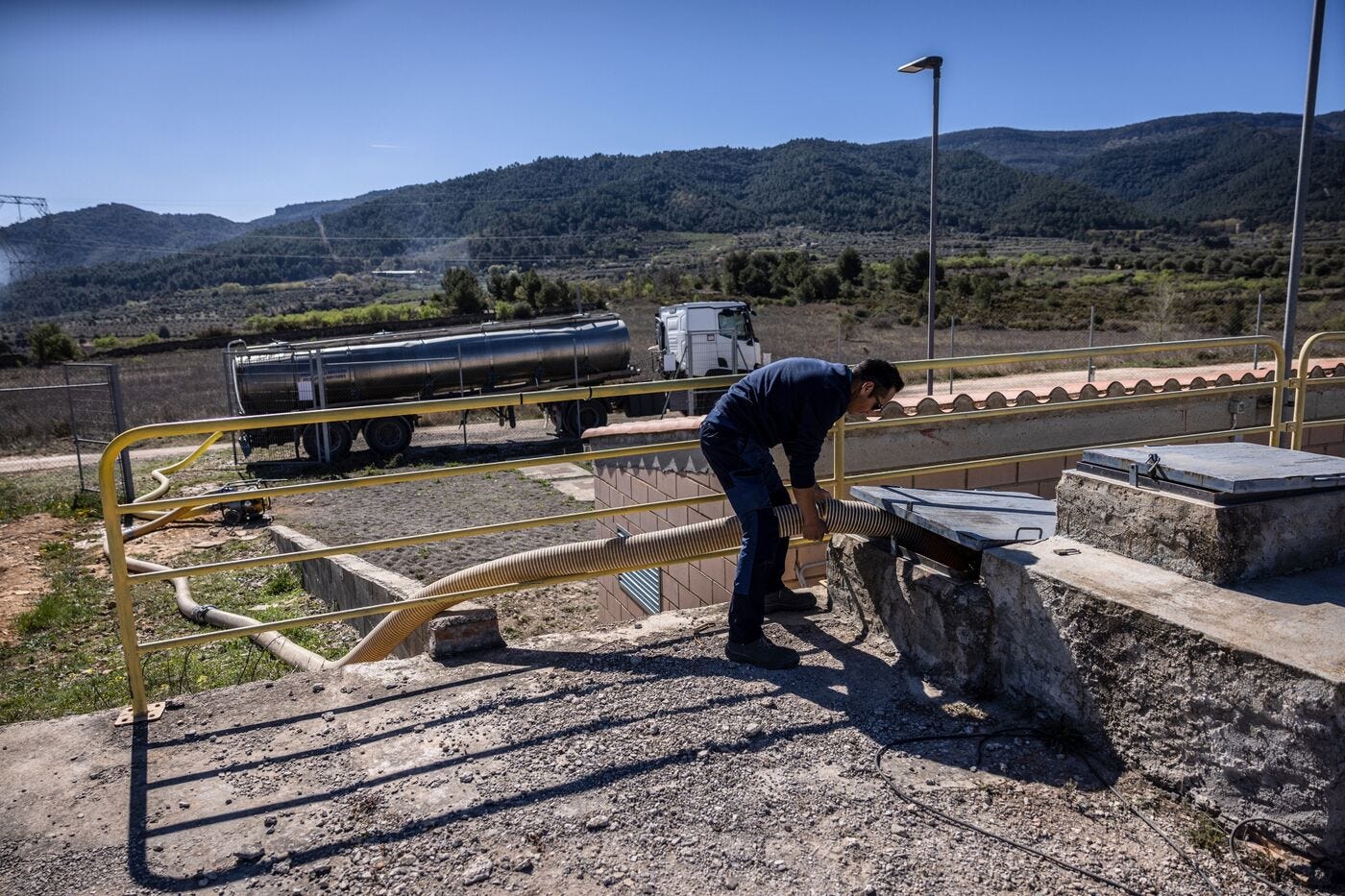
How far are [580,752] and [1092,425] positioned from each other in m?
5.93

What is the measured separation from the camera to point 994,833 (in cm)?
273

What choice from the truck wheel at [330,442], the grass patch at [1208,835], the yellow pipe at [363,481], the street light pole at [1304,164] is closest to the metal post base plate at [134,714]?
the yellow pipe at [363,481]

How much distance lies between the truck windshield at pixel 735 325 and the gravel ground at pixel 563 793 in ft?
66.9

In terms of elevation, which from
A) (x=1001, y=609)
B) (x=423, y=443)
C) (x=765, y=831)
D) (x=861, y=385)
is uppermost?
(x=861, y=385)

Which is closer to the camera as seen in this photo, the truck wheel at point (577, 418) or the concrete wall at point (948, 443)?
the concrete wall at point (948, 443)

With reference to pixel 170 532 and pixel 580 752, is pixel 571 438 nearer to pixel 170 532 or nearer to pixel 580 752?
pixel 170 532

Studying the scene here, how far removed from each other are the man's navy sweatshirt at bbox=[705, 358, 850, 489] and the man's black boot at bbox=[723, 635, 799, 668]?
0.72m

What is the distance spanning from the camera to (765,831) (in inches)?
109

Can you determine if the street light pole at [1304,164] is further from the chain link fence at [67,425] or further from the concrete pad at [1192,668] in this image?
the chain link fence at [67,425]

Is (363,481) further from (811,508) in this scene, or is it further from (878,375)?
(878,375)

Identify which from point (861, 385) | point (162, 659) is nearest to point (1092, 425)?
point (861, 385)

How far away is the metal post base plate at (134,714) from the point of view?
3.53m

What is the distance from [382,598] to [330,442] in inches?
533

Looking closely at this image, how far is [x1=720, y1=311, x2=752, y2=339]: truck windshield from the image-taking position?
23.9m
